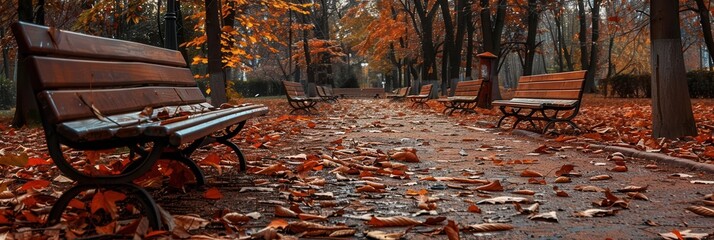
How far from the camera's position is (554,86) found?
8750 millimetres

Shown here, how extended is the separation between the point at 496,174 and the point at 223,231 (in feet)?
8.35

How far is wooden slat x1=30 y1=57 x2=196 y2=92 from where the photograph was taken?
2814 mm

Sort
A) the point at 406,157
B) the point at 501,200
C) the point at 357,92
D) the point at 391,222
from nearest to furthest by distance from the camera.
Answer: the point at 391,222 → the point at 501,200 → the point at 406,157 → the point at 357,92

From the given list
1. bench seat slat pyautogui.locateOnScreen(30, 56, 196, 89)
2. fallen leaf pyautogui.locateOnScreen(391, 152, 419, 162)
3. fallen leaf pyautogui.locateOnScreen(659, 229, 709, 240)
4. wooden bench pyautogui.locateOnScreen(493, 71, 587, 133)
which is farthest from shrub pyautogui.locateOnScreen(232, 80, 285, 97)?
fallen leaf pyautogui.locateOnScreen(659, 229, 709, 240)

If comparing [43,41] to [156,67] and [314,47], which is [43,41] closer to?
[156,67]

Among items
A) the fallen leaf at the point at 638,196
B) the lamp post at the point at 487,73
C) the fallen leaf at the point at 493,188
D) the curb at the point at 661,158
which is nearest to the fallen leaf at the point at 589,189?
the fallen leaf at the point at 638,196

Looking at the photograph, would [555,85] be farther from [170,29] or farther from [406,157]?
[170,29]

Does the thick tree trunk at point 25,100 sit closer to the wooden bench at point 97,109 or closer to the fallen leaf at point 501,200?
the wooden bench at point 97,109

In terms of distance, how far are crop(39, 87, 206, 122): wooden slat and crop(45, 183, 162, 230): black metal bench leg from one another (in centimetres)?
32

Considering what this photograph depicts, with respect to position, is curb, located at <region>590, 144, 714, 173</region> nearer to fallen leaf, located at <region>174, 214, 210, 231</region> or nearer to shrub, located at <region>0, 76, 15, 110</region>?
fallen leaf, located at <region>174, 214, 210, 231</region>

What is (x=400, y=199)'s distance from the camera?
3.75 m

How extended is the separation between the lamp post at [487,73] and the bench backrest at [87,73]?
474 inches

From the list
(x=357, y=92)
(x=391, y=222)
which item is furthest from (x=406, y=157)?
(x=357, y=92)

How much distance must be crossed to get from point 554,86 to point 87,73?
686cm
